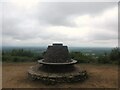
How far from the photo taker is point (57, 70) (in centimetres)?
1072

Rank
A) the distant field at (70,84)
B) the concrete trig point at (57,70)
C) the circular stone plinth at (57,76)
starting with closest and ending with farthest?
1. the distant field at (70,84)
2. the circular stone plinth at (57,76)
3. the concrete trig point at (57,70)

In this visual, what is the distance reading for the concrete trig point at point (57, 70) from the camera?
32.4 ft

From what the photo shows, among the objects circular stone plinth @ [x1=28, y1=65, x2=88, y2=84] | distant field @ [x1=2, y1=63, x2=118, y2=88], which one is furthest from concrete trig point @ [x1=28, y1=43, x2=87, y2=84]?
distant field @ [x1=2, y1=63, x2=118, y2=88]

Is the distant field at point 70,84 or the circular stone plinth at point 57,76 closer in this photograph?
the distant field at point 70,84

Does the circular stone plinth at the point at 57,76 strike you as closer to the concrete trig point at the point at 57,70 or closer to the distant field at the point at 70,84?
the concrete trig point at the point at 57,70

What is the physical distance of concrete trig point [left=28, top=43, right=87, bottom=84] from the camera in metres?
9.88

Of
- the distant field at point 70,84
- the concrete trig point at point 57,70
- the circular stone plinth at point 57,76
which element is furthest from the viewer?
the concrete trig point at point 57,70

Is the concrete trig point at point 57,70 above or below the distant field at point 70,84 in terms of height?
above

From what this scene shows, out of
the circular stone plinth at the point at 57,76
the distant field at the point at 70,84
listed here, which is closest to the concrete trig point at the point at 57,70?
the circular stone plinth at the point at 57,76

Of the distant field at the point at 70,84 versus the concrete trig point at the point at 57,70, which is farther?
the concrete trig point at the point at 57,70

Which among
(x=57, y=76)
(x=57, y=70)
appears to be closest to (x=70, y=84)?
(x=57, y=76)

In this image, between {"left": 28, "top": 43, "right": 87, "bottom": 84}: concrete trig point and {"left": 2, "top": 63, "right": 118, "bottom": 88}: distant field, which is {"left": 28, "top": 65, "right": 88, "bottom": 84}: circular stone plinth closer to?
{"left": 28, "top": 43, "right": 87, "bottom": 84}: concrete trig point

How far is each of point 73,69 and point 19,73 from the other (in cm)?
359

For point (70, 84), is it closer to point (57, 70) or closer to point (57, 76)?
point (57, 76)
